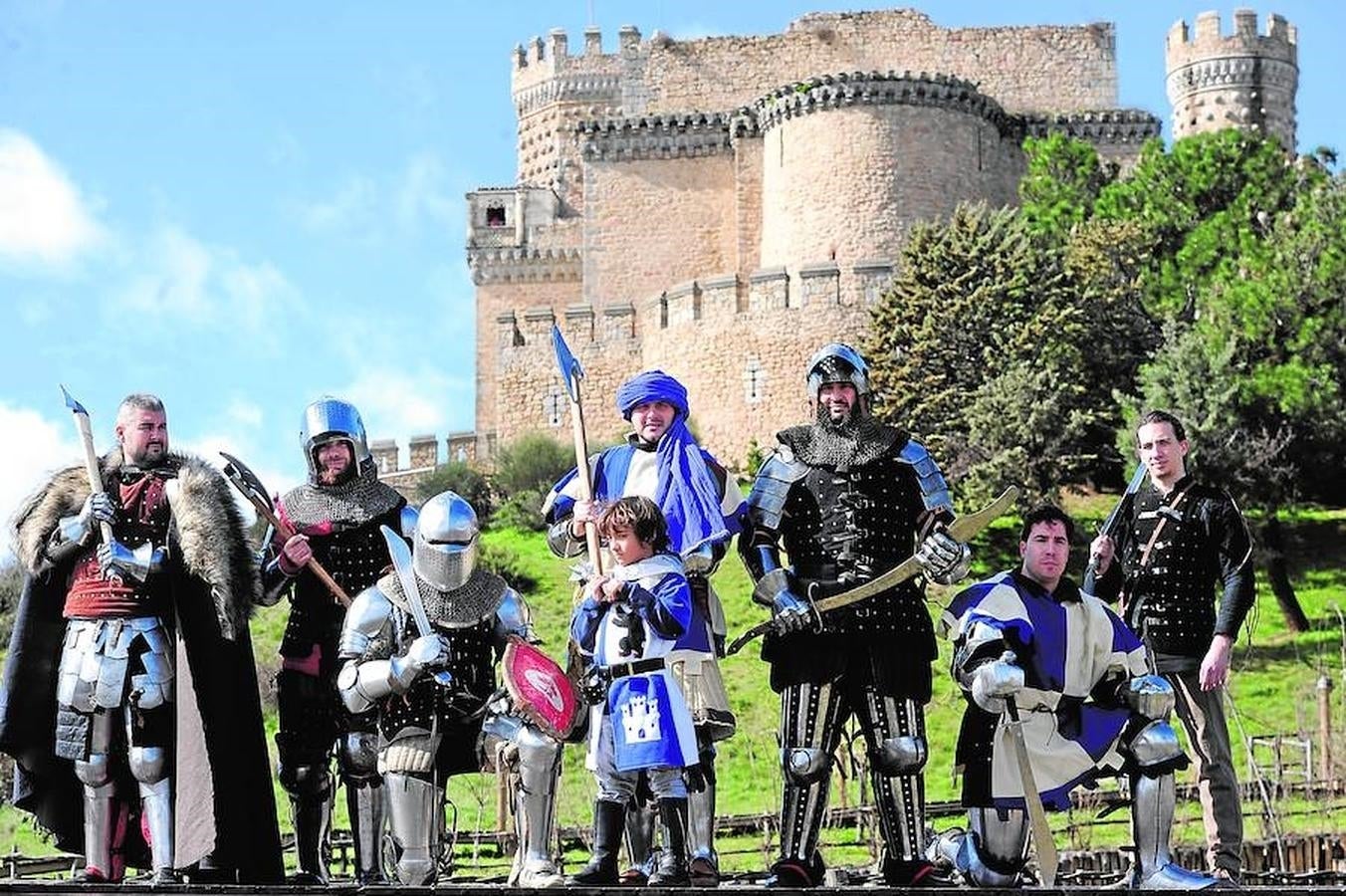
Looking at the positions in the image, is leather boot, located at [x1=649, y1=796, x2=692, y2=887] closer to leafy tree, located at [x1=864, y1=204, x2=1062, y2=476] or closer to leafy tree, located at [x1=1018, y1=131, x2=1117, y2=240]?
leafy tree, located at [x1=864, y1=204, x2=1062, y2=476]

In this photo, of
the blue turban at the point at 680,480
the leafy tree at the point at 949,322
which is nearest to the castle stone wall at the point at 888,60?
the leafy tree at the point at 949,322

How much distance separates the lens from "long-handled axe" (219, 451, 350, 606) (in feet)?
32.3

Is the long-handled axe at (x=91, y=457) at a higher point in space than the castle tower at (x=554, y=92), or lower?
lower

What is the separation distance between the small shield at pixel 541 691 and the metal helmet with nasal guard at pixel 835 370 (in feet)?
5.35

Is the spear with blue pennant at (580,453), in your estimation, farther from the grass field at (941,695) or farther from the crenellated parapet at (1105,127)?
the crenellated parapet at (1105,127)

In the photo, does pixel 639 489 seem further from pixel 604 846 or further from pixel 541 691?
pixel 604 846

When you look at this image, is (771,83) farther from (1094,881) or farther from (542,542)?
(1094,881)

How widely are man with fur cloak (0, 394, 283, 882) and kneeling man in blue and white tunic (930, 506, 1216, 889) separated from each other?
9.68 ft

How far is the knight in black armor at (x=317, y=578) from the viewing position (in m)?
10.1

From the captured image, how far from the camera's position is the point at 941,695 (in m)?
26.7

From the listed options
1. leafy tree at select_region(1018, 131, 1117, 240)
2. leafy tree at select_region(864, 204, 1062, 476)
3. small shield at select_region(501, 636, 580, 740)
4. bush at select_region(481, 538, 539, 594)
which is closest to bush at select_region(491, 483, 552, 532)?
bush at select_region(481, 538, 539, 594)

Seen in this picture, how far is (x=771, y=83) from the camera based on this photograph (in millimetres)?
56844

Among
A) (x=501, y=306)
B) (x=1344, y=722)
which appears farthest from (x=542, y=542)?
(x=501, y=306)

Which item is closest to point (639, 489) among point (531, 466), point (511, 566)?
point (511, 566)
